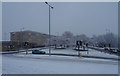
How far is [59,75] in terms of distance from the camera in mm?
8562

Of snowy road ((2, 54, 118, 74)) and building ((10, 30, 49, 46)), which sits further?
building ((10, 30, 49, 46))

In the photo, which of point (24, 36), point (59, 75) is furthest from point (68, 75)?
point (24, 36)

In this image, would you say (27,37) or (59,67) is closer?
(59,67)

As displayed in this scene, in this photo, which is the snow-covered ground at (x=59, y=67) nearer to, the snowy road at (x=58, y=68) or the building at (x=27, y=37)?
the snowy road at (x=58, y=68)

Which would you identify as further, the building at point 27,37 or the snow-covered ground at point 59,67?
the building at point 27,37

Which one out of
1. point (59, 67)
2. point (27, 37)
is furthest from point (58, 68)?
point (27, 37)

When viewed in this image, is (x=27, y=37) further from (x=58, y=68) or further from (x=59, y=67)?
(x=58, y=68)

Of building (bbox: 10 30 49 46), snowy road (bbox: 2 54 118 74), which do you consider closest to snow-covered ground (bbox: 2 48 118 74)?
snowy road (bbox: 2 54 118 74)

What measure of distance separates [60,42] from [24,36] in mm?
35198

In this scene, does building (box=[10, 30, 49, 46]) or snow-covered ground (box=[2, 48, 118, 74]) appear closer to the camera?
snow-covered ground (box=[2, 48, 118, 74])

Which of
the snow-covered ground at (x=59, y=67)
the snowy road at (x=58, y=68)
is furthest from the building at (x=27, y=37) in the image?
the snowy road at (x=58, y=68)

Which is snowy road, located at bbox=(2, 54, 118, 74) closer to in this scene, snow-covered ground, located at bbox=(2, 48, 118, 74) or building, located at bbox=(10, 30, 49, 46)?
snow-covered ground, located at bbox=(2, 48, 118, 74)

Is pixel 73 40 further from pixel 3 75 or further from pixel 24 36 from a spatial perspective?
pixel 3 75

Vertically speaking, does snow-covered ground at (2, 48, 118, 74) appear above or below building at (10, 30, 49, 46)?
below
